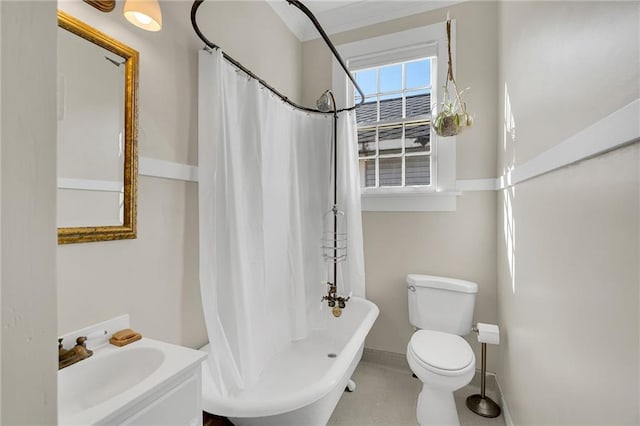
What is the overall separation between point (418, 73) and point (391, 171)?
83 cm

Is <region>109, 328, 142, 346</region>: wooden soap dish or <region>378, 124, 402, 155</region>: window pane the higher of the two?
<region>378, 124, 402, 155</region>: window pane

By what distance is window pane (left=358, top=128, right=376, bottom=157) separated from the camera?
8.56 ft

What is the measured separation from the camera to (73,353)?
3.38 ft

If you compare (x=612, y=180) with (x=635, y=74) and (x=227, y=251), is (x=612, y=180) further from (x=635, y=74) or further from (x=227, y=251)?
(x=227, y=251)

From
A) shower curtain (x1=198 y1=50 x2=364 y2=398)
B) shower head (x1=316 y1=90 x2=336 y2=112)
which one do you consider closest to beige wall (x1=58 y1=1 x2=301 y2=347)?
shower curtain (x1=198 y1=50 x2=364 y2=398)

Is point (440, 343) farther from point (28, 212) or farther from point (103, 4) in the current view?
point (103, 4)

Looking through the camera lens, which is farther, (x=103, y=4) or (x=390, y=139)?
(x=390, y=139)

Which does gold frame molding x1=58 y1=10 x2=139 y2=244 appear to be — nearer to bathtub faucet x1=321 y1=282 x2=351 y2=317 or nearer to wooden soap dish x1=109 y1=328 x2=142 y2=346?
wooden soap dish x1=109 y1=328 x2=142 y2=346

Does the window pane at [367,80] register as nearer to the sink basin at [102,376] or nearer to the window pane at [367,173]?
the window pane at [367,173]

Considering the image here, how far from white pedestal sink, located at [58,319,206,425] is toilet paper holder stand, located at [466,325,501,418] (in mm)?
1773

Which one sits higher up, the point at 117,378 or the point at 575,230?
the point at 575,230

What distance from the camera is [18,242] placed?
1.01 feet

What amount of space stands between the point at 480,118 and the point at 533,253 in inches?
51.2

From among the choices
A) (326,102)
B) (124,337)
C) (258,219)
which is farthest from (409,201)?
(124,337)
